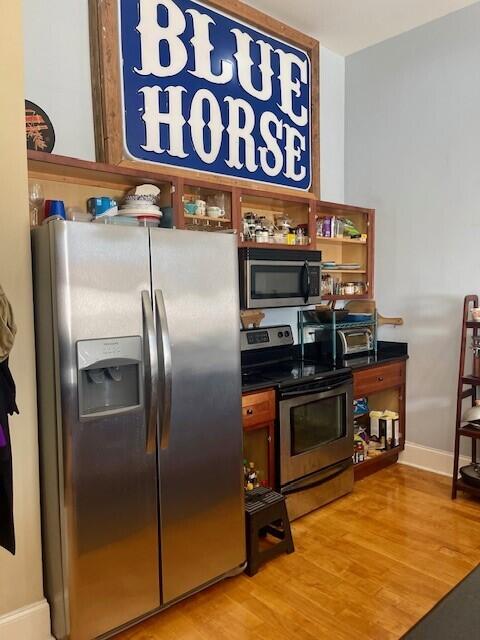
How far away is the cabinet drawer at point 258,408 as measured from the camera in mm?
2598

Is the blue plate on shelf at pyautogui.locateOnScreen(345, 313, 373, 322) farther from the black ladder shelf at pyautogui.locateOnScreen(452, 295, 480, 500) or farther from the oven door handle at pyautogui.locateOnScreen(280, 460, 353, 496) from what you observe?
the oven door handle at pyautogui.locateOnScreen(280, 460, 353, 496)

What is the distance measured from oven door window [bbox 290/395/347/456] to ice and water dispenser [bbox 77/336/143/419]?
1119mm

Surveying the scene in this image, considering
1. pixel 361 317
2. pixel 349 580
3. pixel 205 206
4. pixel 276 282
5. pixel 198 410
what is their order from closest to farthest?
pixel 198 410
pixel 349 580
pixel 205 206
pixel 276 282
pixel 361 317

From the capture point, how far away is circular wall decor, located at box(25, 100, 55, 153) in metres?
2.32

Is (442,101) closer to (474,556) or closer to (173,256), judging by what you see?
(173,256)

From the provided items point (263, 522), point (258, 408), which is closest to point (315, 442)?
point (258, 408)

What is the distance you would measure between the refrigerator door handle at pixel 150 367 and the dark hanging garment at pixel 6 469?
49 centimetres

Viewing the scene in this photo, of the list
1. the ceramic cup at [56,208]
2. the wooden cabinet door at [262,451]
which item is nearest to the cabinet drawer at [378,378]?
the wooden cabinet door at [262,451]

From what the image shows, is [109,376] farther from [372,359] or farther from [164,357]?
[372,359]

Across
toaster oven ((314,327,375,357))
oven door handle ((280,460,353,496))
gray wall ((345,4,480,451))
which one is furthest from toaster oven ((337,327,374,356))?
oven door handle ((280,460,353,496))

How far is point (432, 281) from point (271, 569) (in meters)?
2.27

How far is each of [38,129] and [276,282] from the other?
4.97ft

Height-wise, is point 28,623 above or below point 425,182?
below

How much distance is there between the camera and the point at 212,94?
3031 millimetres
